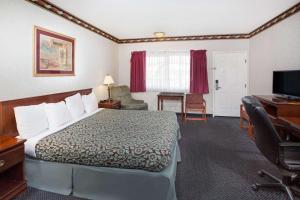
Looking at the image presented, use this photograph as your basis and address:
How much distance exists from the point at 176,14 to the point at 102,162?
2964mm

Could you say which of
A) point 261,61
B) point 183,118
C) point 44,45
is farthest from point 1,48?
point 261,61

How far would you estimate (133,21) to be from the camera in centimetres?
405

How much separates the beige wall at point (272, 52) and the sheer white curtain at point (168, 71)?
5.89 feet

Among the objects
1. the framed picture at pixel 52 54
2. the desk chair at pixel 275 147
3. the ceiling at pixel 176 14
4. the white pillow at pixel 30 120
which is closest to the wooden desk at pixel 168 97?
the ceiling at pixel 176 14

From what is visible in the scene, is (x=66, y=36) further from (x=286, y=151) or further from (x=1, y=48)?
(x=286, y=151)

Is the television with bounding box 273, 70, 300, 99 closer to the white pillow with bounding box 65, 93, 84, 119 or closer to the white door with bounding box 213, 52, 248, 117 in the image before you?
the white door with bounding box 213, 52, 248, 117

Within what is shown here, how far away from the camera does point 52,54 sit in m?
3.22

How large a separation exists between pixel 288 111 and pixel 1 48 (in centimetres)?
398

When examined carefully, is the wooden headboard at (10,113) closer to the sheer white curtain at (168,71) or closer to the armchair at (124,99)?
the armchair at (124,99)

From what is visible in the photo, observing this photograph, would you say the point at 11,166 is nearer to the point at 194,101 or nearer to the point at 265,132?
the point at 265,132

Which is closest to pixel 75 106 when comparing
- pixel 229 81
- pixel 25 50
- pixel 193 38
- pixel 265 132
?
pixel 25 50

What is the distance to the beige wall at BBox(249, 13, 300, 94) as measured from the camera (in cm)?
334

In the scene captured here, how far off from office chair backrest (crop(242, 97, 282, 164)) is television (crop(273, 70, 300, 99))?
5.33 ft

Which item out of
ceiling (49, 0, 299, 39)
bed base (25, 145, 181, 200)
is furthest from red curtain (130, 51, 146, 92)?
bed base (25, 145, 181, 200)
